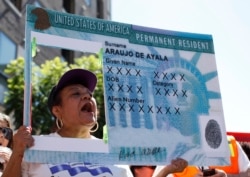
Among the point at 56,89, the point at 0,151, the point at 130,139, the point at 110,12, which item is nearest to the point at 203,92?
the point at 130,139

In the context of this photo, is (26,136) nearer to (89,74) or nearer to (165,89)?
(89,74)

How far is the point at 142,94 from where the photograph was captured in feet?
7.90

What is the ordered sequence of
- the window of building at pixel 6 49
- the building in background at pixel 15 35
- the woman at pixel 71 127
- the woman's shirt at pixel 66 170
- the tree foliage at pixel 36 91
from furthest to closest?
the building in background at pixel 15 35
the window of building at pixel 6 49
the tree foliage at pixel 36 91
the woman's shirt at pixel 66 170
the woman at pixel 71 127

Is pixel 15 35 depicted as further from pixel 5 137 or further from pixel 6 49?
pixel 5 137

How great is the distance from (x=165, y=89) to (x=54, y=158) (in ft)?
2.27

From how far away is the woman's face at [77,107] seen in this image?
7.83ft

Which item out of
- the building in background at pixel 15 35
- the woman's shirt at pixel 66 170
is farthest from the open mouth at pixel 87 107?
the building in background at pixel 15 35

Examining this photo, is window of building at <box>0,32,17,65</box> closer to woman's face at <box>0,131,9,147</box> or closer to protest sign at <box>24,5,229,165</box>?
woman's face at <box>0,131,9,147</box>

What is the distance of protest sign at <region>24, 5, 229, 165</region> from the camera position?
2.27 metres

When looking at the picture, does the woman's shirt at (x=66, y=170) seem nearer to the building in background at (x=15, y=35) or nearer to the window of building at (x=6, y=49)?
the building in background at (x=15, y=35)

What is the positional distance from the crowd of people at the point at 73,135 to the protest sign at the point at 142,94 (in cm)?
6

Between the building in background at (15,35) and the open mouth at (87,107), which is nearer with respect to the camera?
the open mouth at (87,107)

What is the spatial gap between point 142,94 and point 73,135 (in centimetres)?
42

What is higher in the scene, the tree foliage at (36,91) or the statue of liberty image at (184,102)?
the tree foliage at (36,91)
